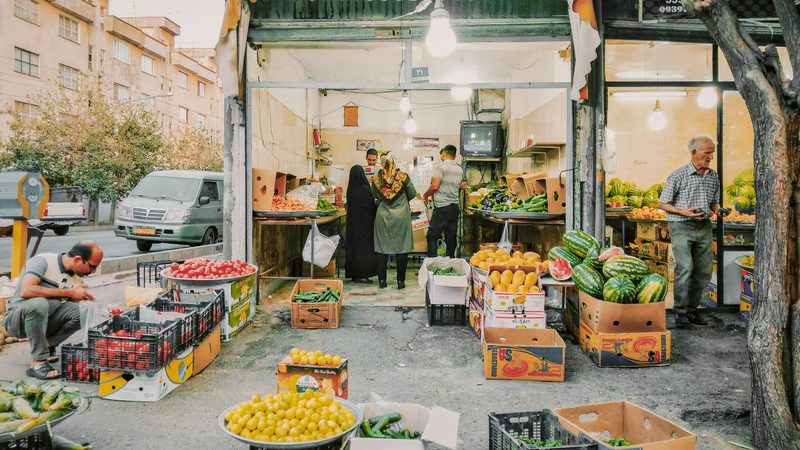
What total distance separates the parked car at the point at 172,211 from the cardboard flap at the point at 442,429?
11.8 meters

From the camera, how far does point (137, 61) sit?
35.4 metres

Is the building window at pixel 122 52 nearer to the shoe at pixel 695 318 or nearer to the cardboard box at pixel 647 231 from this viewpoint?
the cardboard box at pixel 647 231

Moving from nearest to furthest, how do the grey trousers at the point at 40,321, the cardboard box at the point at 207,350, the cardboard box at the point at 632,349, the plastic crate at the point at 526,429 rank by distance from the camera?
the plastic crate at the point at 526,429, the grey trousers at the point at 40,321, the cardboard box at the point at 207,350, the cardboard box at the point at 632,349

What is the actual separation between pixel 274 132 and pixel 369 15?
2.60 meters

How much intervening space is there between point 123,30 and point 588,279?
36005 mm

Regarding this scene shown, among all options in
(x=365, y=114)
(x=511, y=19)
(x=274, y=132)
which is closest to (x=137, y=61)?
(x=365, y=114)

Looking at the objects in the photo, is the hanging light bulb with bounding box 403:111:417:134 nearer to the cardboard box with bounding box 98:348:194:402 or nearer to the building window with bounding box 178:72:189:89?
the cardboard box with bounding box 98:348:194:402

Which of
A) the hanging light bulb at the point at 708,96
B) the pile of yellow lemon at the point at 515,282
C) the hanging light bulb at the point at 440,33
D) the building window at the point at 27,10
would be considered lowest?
the pile of yellow lemon at the point at 515,282

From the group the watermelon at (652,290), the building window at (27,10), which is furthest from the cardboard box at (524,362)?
the building window at (27,10)

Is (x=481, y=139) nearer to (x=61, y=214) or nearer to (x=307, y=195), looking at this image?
(x=307, y=195)

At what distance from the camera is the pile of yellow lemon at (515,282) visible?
5.23m

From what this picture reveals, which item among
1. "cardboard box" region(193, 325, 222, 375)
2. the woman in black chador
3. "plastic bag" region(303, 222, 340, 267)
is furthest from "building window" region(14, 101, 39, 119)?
"cardboard box" region(193, 325, 222, 375)

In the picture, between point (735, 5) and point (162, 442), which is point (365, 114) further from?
point (162, 442)

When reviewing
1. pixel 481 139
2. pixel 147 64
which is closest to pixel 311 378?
pixel 481 139
